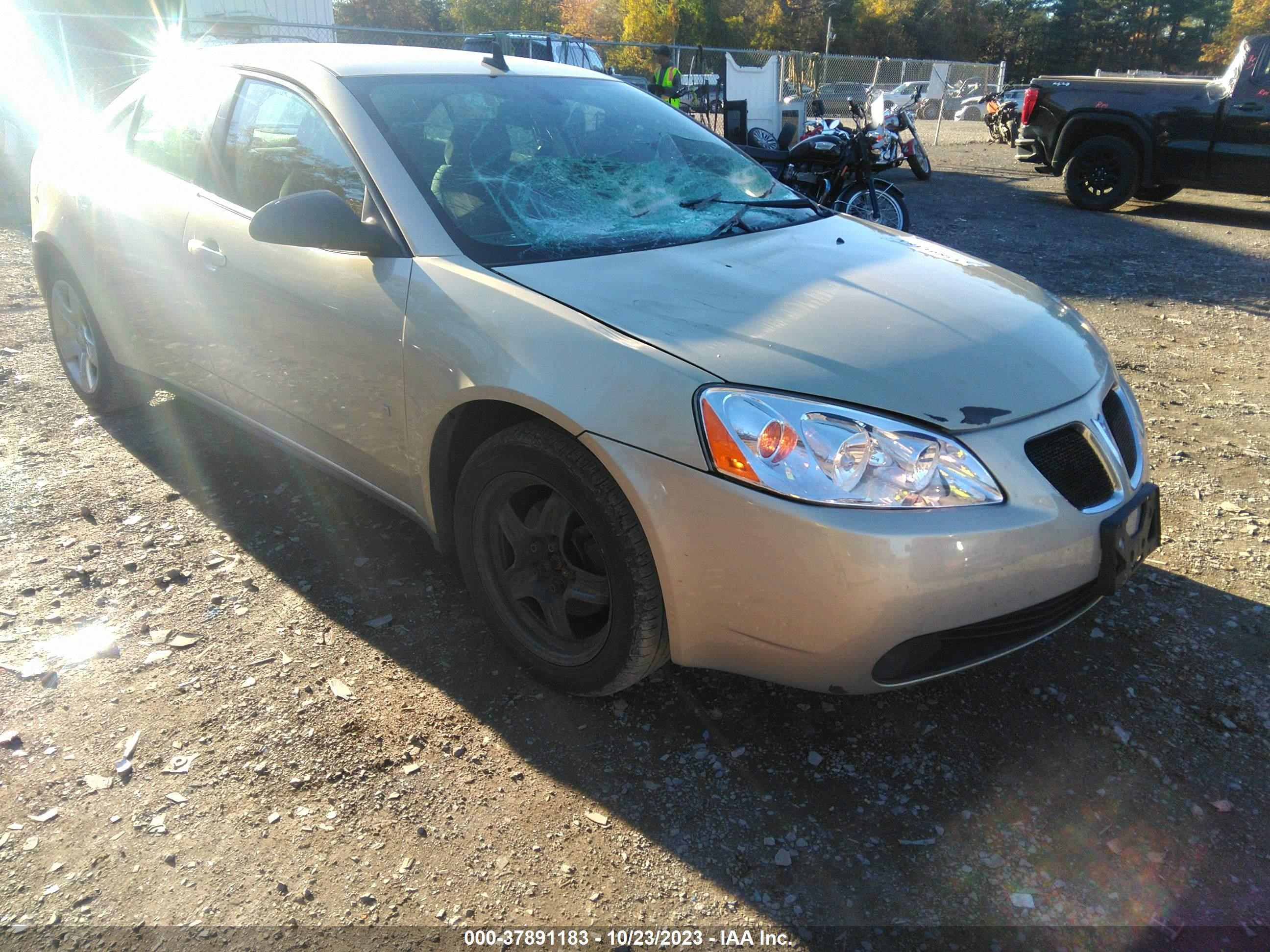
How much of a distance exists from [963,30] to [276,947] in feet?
227

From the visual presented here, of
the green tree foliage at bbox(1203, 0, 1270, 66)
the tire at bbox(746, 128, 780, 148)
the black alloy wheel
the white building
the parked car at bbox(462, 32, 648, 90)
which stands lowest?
the black alloy wheel

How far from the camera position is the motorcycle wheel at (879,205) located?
8.30m

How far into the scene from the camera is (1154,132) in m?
9.88

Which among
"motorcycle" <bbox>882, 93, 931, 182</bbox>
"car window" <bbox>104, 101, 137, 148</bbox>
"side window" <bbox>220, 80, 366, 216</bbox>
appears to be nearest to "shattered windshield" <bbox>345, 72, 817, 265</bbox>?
"side window" <bbox>220, 80, 366, 216</bbox>

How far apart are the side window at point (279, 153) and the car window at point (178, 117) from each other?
204 millimetres

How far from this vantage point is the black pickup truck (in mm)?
9344

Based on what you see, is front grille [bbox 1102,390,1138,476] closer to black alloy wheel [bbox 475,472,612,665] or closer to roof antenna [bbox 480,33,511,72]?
black alloy wheel [bbox 475,472,612,665]

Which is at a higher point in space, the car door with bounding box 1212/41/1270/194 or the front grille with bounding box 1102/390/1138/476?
the car door with bounding box 1212/41/1270/194

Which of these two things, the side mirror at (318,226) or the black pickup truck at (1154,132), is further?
the black pickup truck at (1154,132)

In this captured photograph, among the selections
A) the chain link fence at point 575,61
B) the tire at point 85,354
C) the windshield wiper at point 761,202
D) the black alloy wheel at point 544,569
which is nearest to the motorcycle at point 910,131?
the chain link fence at point 575,61

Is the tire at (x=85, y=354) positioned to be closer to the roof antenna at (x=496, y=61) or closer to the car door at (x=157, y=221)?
the car door at (x=157, y=221)

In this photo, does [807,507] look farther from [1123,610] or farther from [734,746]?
[1123,610]

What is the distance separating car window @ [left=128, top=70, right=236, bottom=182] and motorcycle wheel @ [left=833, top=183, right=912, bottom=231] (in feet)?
19.9

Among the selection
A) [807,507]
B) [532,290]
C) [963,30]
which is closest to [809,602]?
[807,507]
